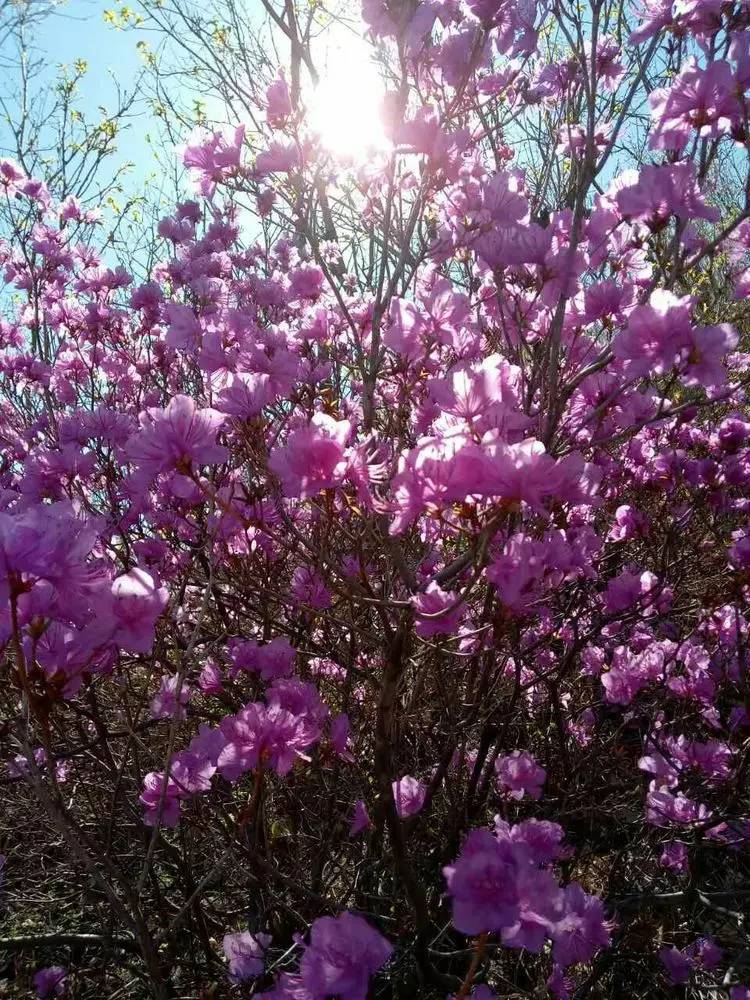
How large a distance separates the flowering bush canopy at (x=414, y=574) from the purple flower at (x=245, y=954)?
0.01 m

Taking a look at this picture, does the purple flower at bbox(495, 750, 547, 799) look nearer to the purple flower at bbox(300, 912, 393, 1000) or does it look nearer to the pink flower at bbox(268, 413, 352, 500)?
the purple flower at bbox(300, 912, 393, 1000)

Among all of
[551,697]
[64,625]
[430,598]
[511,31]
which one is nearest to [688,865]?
[551,697]

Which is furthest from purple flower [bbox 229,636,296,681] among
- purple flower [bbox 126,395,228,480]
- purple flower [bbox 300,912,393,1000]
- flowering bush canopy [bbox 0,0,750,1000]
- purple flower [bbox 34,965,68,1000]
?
purple flower [bbox 34,965,68,1000]

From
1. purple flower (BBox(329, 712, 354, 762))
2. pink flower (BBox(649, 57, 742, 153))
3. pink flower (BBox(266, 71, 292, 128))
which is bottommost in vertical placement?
purple flower (BBox(329, 712, 354, 762))

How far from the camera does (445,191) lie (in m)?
2.45

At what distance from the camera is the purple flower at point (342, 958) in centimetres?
127

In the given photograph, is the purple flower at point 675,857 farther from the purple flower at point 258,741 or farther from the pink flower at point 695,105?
the pink flower at point 695,105

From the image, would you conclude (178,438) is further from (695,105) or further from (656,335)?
(695,105)

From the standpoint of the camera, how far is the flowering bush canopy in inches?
55.6

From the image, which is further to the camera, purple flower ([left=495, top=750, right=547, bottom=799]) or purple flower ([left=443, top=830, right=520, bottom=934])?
purple flower ([left=495, top=750, right=547, bottom=799])

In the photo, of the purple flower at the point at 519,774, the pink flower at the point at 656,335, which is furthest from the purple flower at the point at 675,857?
the pink flower at the point at 656,335

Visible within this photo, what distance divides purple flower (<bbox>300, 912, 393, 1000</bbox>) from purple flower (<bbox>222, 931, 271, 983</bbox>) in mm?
809

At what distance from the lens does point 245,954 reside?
2029 millimetres

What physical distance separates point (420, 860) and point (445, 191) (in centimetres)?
243
